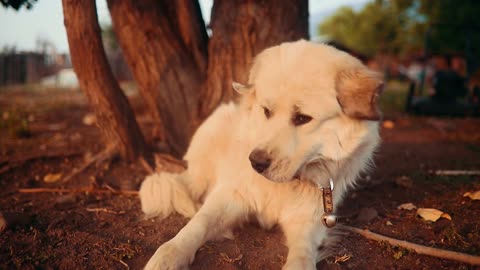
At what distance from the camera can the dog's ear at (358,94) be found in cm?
234

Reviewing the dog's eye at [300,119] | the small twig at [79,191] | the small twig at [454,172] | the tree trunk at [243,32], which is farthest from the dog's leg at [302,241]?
the small twig at [454,172]

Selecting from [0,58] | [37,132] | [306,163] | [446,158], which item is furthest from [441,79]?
[0,58]

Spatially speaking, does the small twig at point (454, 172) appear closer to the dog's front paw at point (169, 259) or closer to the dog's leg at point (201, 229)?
the dog's leg at point (201, 229)

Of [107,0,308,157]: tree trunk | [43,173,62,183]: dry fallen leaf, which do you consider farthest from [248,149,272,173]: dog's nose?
[43,173,62,183]: dry fallen leaf

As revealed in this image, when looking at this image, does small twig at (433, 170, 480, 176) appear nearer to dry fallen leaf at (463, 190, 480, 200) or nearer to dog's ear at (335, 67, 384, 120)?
dry fallen leaf at (463, 190, 480, 200)

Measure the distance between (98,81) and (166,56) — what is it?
822 mm

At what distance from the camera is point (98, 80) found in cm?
374

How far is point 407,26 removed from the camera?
31547 millimetres

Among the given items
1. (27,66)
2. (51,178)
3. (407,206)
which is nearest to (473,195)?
(407,206)

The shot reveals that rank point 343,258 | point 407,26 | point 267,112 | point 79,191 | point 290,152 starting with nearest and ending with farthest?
point 290,152 < point 343,258 < point 267,112 < point 79,191 < point 407,26

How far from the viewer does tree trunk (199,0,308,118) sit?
12.8ft

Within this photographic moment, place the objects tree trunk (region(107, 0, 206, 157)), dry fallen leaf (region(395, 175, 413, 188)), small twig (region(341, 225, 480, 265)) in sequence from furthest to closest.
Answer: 1. tree trunk (region(107, 0, 206, 157))
2. dry fallen leaf (region(395, 175, 413, 188))
3. small twig (region(341, 225, 480, 265))

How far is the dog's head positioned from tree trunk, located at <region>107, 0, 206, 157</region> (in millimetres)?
2000

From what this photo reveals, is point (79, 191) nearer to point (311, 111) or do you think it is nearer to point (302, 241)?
point (302, 241)
